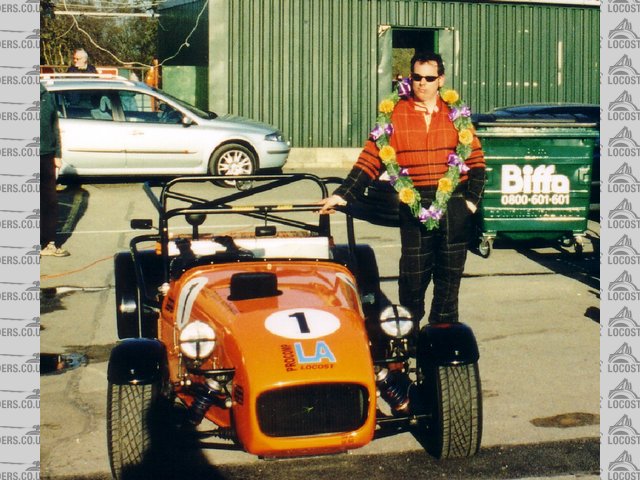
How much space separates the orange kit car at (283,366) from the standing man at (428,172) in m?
0.56

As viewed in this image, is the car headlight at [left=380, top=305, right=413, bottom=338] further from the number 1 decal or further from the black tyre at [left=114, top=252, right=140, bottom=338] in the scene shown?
the black tyre at [left=114, top=252, right=140, bottom=338]

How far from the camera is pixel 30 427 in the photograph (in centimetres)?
546

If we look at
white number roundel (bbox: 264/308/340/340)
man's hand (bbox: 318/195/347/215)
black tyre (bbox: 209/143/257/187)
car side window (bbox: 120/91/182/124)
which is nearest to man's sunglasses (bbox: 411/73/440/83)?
man's hand (bbox: 318/195/347/215)

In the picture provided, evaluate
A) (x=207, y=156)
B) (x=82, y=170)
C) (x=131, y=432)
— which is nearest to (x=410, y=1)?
(x=207, y=156)

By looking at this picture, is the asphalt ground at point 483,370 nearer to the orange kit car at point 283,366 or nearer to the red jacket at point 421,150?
the orange kit car at point 283,366

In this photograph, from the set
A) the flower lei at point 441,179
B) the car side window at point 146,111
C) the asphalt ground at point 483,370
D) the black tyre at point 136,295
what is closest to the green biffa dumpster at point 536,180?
the asphalt ground at point 483,370

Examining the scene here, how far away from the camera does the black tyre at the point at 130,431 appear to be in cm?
479

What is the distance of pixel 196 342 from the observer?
15.8 feet

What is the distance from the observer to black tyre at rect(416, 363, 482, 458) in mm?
4996

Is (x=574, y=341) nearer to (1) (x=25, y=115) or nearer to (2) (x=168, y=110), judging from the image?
(1) (x=25, y=115)

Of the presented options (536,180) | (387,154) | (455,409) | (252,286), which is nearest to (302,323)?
(252,286)

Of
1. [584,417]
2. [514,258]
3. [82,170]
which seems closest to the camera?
[584,417]

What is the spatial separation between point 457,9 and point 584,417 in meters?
14.3

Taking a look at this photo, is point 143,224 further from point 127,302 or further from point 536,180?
point 536,180
